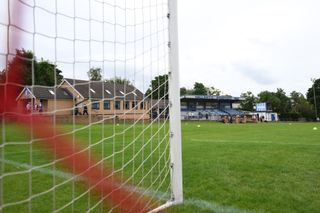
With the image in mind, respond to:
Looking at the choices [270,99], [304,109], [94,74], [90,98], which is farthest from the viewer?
[270,99]

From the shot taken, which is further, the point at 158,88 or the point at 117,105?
the point at 158,88

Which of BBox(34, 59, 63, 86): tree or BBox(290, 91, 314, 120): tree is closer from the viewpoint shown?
BBox(34, 59, 63, 86): tree

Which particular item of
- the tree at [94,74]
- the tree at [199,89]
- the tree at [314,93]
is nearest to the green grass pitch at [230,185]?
the tree at [94,74]

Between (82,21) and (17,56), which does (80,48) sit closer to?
(82,21)

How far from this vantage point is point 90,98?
340cm

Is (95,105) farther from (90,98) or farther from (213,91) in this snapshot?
(213,91)

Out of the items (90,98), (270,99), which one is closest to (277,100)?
(270,99)

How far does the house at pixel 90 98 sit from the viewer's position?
2896 mm

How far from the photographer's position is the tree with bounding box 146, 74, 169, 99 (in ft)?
13.9

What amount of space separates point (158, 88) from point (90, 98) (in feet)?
3.54

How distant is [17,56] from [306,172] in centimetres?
428

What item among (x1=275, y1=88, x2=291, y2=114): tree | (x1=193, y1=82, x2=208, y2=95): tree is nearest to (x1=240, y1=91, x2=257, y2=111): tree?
(x1=275, y1=88, x2=291, y2=114): tree

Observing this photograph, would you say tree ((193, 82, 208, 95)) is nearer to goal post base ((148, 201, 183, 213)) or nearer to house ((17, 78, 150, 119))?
house ((17, 78, 150, 119))

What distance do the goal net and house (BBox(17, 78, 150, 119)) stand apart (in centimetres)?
1
